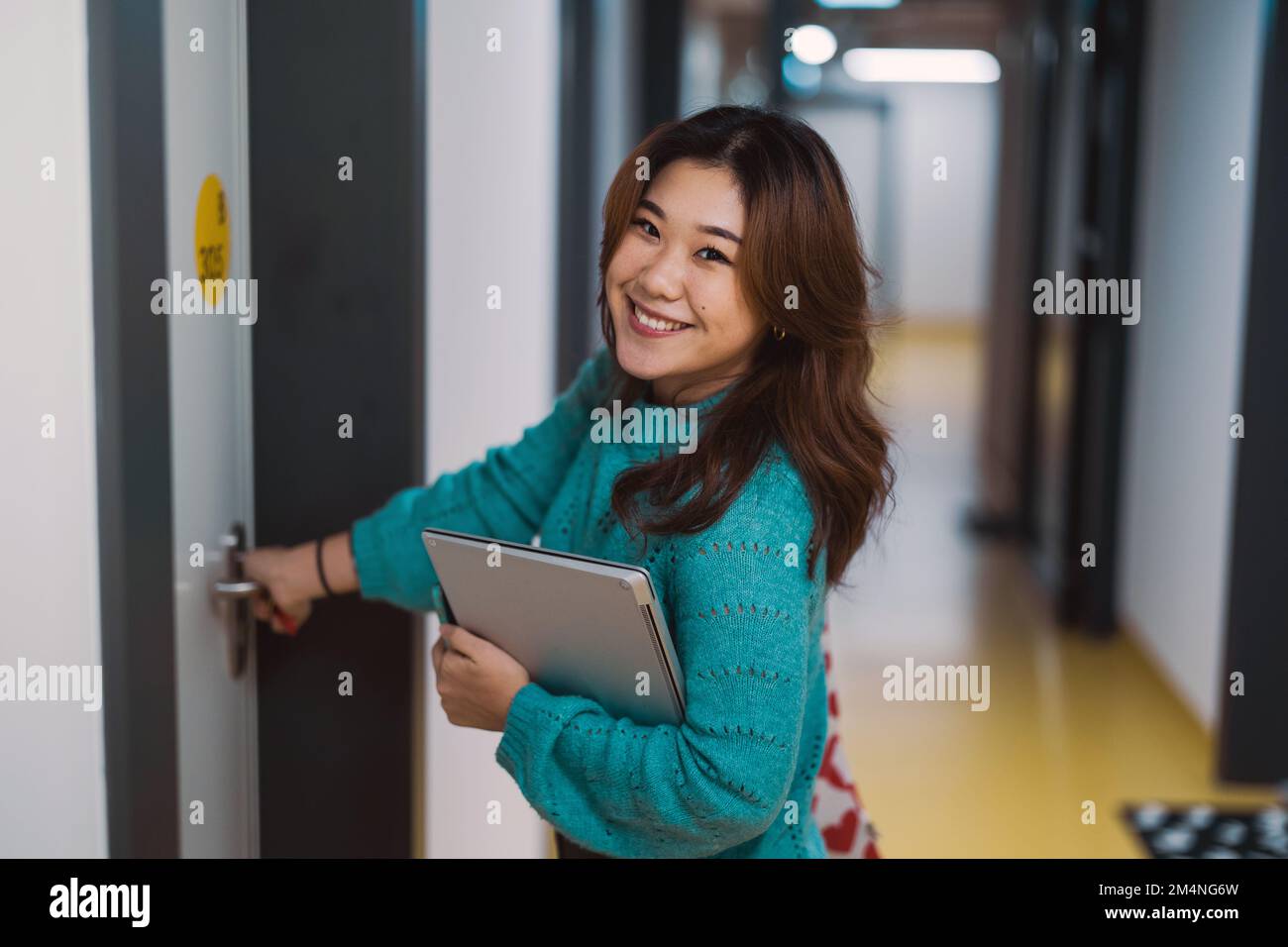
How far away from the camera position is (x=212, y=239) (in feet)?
4.03

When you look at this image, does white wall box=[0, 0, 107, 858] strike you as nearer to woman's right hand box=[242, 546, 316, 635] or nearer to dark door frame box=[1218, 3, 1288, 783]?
woman's right hand box=[242, 546, 316, 635]

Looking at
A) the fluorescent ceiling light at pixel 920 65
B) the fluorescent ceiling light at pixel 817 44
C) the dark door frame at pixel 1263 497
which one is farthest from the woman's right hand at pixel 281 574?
the fluorescent ceiling light at pixel 920 65

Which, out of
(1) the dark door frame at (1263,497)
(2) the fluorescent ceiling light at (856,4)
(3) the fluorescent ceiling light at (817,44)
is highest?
(2) the fluorescent ceiling light at (856,4)

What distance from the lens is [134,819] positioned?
974 millimetres

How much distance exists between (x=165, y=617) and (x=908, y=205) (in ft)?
40.1

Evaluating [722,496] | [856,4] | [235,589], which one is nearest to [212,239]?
[235,589]

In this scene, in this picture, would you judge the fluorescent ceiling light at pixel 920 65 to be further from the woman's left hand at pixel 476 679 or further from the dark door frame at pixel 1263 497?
the woman's left hand at pixel 476 679

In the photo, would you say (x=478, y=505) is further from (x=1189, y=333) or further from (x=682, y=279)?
(x=1189, y=333)

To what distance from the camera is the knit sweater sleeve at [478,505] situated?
1313 millimetres

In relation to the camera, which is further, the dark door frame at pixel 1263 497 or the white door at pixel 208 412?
the dark door frame at pixel 1263 497

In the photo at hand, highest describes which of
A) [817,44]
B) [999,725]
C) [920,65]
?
[920,65]

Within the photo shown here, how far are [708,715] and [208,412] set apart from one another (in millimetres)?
581

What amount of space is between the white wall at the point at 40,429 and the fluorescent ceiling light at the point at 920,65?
698 centimetres
